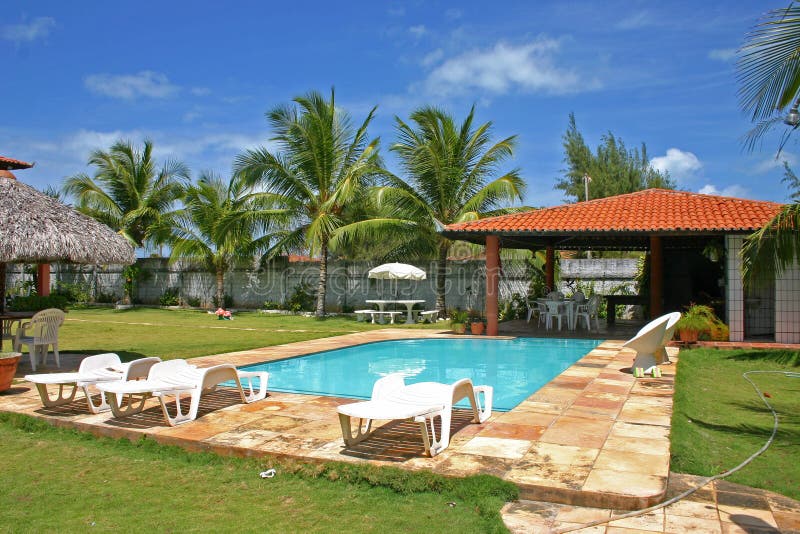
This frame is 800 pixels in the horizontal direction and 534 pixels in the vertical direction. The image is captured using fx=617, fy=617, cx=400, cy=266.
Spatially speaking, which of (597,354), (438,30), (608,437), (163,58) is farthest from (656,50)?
(163,58)

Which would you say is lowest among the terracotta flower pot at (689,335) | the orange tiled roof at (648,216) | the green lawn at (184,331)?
the green lawn at (184,331)

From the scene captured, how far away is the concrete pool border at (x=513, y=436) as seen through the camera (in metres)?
4.07

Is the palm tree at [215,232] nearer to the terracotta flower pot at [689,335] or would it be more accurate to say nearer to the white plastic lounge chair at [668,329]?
the terracotta flower pot at [689,335]

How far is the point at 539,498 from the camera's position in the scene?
3939 millimetres

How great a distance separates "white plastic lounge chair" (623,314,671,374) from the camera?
816 centimetres

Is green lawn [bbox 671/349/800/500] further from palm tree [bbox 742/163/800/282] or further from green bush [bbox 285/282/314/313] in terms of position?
green bush [bbox 285/282/314/313]

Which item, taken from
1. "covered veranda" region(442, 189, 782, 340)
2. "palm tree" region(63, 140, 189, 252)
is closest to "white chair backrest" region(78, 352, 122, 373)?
"covered veranda" region(442, 189, 782, 340)

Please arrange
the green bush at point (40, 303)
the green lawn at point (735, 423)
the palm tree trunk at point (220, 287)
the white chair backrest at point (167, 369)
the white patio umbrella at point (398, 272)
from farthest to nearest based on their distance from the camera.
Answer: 1. the palm tree trunk at point (220, 287)
2. the white patio umbrella at point (398, 272)
3. the green bush at point (40, 303)
4. the white chair backrest at point (167, 369)
5. the green lawn at point (735, 423)

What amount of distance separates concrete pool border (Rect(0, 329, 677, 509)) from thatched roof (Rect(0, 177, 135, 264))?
216 cm

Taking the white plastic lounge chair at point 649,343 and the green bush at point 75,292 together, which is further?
the green bush at point 75,292

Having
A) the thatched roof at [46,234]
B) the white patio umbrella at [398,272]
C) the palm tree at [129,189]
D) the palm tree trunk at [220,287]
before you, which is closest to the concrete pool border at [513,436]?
the thatched roof at [46,234]

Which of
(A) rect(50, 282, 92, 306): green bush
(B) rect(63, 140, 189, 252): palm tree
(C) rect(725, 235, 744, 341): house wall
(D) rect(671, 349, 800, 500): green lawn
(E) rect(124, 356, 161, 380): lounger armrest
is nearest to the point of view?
(D) rect(671, 349, 800, 500): green lawn

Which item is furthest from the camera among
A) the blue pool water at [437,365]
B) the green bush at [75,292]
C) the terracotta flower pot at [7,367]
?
the green bush at [75,292]

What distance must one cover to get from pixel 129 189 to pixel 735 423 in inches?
1043
